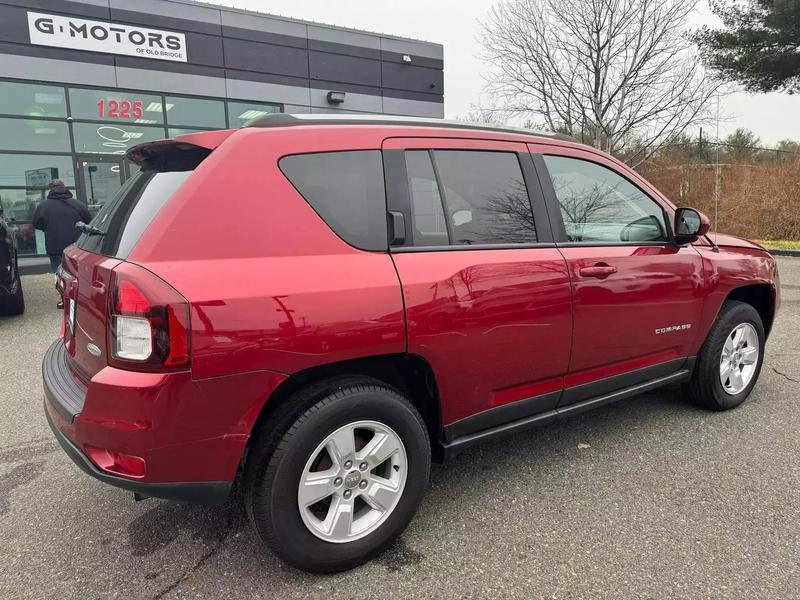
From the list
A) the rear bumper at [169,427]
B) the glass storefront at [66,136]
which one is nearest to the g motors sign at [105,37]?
the glass storefront at [66,136]

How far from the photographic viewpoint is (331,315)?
206 cm

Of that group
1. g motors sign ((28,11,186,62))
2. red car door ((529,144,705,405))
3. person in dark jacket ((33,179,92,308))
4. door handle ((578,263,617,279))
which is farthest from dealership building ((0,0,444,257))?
door handle ((578,263,617,279))

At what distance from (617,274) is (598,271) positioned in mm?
160

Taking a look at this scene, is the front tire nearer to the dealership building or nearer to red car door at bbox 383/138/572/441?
red car door at bbox 383/138/572/441

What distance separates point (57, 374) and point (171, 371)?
95 centimetres

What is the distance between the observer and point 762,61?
14.6 meters

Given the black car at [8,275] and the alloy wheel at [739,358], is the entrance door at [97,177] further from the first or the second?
the alloy wheel at [739,358]

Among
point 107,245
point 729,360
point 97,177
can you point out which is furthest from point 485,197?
point 97,177

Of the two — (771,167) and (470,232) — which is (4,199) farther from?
(771,167)

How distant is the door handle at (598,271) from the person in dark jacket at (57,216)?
7919mm

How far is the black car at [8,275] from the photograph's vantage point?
652 centimetres

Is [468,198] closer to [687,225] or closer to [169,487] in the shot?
[687,225]

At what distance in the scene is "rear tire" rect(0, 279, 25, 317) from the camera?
7019 mm

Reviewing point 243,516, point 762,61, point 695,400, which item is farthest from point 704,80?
point 243,516
